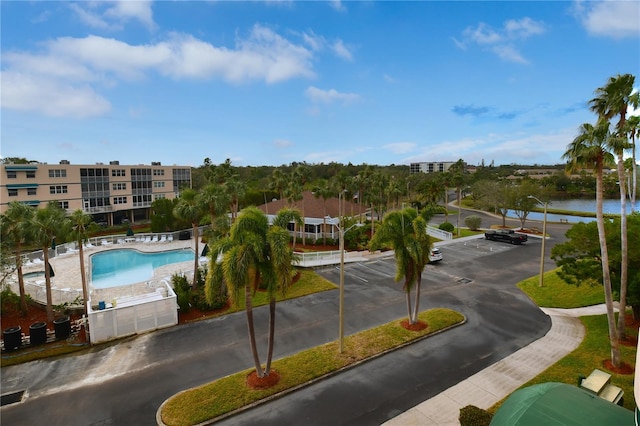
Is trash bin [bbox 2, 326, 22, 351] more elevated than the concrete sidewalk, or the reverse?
trash bin [bbox 2, 326, 22, 351]

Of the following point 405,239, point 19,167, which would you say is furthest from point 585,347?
point 19,167

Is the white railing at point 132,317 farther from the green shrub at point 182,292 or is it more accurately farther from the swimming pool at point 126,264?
the swimming pool at point 126,264

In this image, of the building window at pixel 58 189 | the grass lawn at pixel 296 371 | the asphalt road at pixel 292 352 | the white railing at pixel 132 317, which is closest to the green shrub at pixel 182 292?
the white railing at pixel 132 317

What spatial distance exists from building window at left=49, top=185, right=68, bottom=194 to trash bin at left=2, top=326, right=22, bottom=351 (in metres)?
37.6

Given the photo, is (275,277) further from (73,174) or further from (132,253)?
(73,174)

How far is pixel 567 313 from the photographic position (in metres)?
Answer: 19.2

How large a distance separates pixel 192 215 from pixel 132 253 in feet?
63.5

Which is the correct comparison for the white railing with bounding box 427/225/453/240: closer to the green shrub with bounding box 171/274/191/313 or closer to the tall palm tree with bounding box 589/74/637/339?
the tall palm tree with bounding box 589/74/637/339

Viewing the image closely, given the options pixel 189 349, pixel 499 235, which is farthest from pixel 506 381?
pixel 499 235

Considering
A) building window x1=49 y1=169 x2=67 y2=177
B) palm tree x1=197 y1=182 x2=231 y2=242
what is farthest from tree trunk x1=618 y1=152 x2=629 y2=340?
building window x1=49 y1=169 x2=67 y2=177

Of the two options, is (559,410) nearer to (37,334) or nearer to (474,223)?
(37,334)

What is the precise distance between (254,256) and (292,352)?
6.52 metres

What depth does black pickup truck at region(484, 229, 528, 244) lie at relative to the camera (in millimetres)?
37438

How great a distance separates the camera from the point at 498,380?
41.8ft
